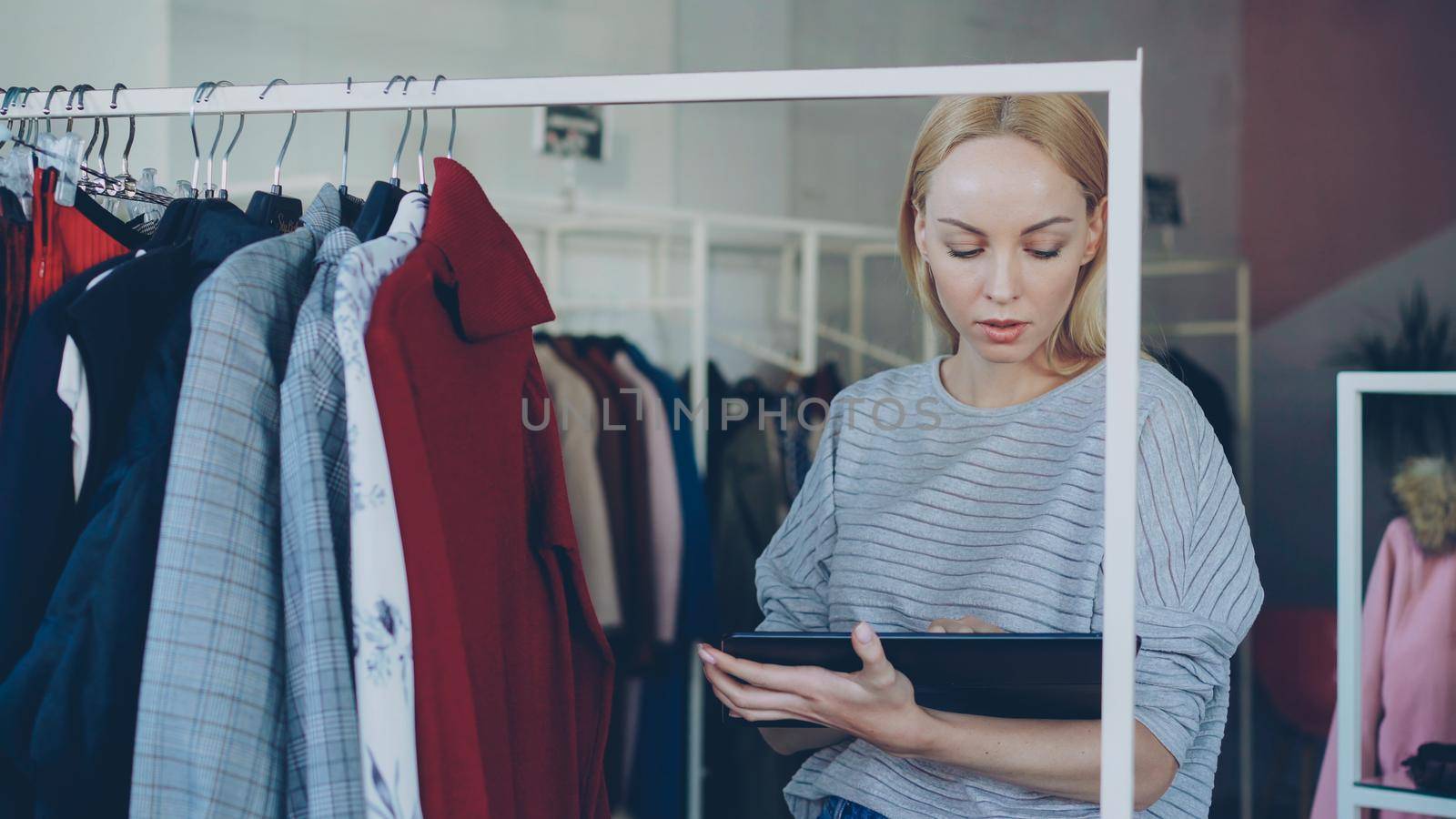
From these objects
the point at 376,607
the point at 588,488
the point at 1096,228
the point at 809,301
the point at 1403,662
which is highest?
the point at 809,301

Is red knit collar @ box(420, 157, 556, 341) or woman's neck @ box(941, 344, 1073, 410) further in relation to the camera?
woman's neck @ box(941, 344, 1073, 410)

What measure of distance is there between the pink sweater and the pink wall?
2.32 meters

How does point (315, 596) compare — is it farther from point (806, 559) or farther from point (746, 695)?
point (806, 559)

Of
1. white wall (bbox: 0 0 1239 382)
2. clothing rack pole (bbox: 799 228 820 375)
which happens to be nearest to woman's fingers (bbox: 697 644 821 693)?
white wall (bbox: 0 0 1239 382)

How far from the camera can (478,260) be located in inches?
40.8

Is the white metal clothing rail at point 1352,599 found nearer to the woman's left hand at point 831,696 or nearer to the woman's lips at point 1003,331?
the woman's lips at point 1003,331

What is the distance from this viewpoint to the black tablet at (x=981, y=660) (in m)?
0.93

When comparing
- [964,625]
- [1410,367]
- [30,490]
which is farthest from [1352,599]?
[1410,367]

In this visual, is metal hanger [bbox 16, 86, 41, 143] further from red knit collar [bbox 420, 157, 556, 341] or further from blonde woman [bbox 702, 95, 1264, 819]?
blonde woman [bbox 702, 95, 1264, 819]

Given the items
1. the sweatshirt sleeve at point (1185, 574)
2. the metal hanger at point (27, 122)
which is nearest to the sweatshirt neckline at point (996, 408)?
the sweatshirt sleeve at point (1185, 574)

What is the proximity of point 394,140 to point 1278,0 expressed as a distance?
10.5 ft

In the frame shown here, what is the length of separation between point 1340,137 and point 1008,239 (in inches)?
144

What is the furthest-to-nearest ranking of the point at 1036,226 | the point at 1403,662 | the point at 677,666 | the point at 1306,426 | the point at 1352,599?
the point at 1306,426 < the point at 677,666 < the point at 1403,662 < the point at 1352,599 < the point at 1036,226

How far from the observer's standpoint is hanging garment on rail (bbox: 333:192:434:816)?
2.84ft
